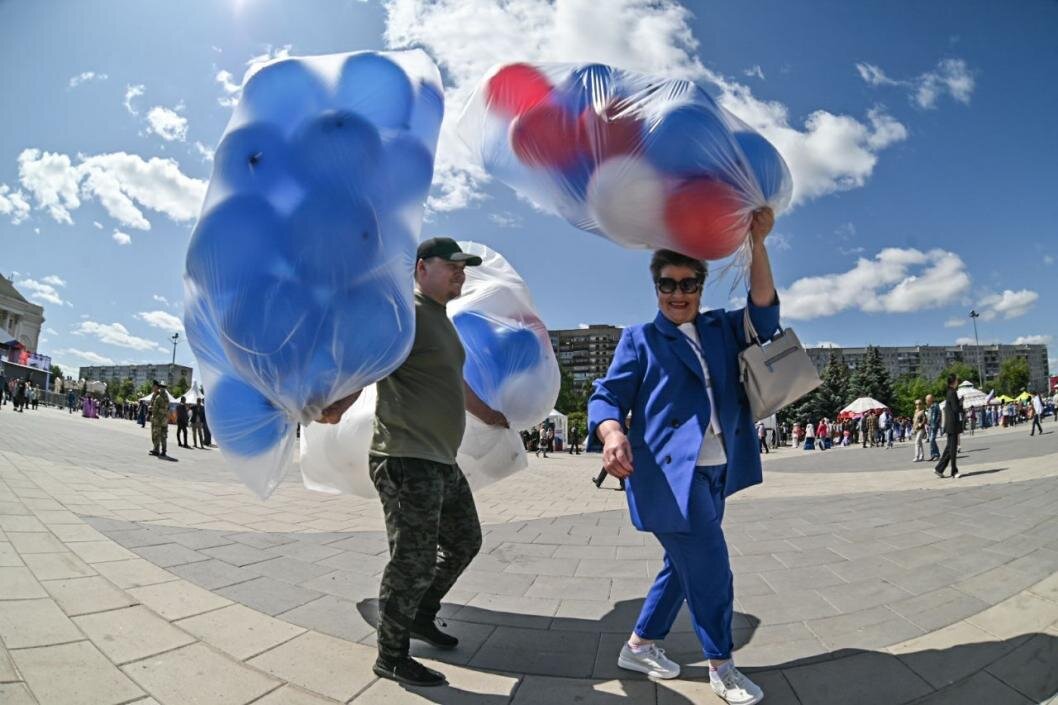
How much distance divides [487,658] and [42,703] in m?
1.70

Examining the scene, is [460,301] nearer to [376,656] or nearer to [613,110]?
[613,110]

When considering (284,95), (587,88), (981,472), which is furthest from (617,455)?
(981,472)

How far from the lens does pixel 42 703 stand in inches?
75.6

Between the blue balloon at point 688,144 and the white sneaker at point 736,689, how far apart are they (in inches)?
78.7

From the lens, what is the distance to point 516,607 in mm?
3285

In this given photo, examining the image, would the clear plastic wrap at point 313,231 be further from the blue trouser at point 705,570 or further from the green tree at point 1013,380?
the green tree at point 1013,380

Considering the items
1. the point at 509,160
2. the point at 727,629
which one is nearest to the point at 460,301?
the point at 509,160

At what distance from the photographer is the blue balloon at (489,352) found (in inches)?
127

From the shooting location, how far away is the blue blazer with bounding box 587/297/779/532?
7.21 ft

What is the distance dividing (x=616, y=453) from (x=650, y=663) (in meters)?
1.06

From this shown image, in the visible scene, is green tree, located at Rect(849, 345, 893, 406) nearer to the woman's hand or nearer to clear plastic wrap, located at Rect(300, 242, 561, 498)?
clear plastic wrap, located at Rect(300, 242, 561, 498)

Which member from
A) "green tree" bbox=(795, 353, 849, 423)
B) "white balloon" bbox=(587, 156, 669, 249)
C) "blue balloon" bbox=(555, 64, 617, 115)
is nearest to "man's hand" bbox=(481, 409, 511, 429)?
"white balloon" bbox=(587, 156, 669, 249)

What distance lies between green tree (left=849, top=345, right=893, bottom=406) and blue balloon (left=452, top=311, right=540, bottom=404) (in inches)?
2394

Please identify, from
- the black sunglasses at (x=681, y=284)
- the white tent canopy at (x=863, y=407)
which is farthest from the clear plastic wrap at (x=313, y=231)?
the white tent canopy at (x=863, y=407)
